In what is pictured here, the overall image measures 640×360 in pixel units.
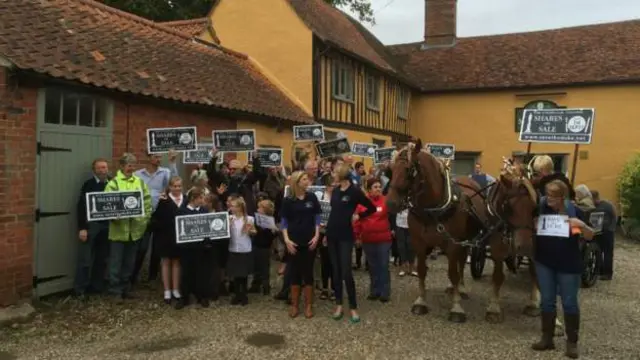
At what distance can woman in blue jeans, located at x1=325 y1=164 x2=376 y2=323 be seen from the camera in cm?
624

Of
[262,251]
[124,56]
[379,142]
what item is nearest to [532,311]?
[262,251]

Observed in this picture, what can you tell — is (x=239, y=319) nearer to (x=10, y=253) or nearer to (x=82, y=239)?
(x=82, y=239)

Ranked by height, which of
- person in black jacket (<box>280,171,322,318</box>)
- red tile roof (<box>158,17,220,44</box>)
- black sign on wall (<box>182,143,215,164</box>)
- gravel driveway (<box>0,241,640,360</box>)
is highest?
red tile roof (<box>158,17,220,44</box>)

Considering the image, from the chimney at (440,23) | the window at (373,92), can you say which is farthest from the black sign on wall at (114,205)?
the chimney at (440,23)

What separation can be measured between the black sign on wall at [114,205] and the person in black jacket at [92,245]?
32 cm

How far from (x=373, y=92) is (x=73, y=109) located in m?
12.9

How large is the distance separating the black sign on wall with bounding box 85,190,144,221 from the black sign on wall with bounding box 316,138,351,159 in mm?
4422

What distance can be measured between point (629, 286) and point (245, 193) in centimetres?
656

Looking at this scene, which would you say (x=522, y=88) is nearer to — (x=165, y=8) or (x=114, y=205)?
(x=165, y=8)

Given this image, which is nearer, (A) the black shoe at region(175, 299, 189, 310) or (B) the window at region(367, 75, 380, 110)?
(A) the black shoe at region(175, 299, 189, 310)

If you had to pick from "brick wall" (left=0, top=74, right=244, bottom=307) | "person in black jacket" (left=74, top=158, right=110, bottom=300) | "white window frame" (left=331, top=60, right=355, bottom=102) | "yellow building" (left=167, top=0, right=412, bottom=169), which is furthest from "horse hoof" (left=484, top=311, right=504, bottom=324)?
"white window frame" (left=331, top=60, right=355, bottom=102)

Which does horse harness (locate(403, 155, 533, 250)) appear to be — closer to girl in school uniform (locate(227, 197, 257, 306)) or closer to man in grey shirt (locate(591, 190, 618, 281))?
girl in school uniform (locate(227, 197, 257, 306))

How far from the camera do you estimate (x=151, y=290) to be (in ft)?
24.4

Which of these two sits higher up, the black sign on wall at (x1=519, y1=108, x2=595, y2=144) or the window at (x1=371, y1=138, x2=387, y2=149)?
the window at (x1=371, y1=138, x2=387, y2=149)
